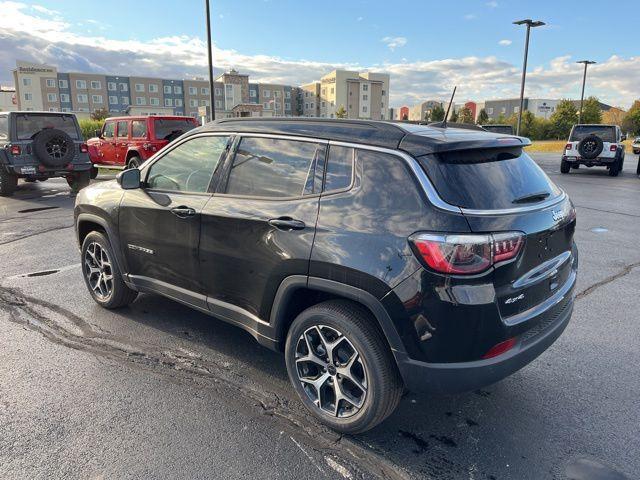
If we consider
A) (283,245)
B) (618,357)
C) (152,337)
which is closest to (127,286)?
(152,337)

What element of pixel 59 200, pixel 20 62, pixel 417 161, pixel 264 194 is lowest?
pixel 59 200

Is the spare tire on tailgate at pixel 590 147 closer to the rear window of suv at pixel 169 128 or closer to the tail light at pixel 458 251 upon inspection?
the rear window of suv at pixel 169 128

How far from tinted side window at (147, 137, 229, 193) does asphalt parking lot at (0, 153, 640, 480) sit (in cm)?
124

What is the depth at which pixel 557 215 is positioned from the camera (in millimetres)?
2807

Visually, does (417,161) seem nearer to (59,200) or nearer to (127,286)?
(127,286)

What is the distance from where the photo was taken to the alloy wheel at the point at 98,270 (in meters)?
4.37

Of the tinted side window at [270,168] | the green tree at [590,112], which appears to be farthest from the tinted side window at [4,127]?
the green tree at [590,112]

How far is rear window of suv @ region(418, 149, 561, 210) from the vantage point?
2.43m

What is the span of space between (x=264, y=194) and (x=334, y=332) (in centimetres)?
95

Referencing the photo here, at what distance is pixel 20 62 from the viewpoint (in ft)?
279

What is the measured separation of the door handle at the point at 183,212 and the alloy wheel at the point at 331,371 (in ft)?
3.89

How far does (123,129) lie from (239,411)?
557 inches

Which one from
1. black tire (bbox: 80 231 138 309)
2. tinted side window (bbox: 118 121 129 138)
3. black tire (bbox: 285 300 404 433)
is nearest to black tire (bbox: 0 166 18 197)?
tinted side window (bbox: 118 121 129 138)

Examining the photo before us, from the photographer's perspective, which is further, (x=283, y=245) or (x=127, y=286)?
(x=127, y=286)
